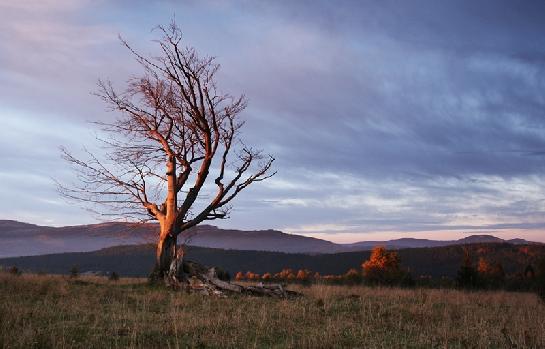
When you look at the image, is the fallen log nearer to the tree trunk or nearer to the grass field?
the tree trunk

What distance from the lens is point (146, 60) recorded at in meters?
20.8

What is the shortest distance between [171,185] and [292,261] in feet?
304

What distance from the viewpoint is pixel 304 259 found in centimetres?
11238

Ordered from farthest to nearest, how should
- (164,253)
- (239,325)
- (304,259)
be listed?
(304,259) → (164,253) → (239,325)

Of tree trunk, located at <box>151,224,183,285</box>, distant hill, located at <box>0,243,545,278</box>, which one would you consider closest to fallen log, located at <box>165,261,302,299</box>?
tree trunk, located at <box>151,224,183,285</box>

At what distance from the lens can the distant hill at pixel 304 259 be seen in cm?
8456

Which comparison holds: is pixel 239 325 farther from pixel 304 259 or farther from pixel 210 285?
pixel 304 259

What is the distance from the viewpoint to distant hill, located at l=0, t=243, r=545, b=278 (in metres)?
84.6

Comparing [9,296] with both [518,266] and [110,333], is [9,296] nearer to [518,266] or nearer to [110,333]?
[110,333]

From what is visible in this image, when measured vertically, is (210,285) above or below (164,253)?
below

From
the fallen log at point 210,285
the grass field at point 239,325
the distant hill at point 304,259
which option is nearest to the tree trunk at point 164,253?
the fallen log at point 210,285

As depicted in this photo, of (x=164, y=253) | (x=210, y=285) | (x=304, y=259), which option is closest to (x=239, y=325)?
(x=210, y=285)

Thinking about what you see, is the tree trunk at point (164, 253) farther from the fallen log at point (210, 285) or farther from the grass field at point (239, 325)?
the grass field at point (239, 325)

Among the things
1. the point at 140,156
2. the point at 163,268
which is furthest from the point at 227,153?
the point at 163,268
